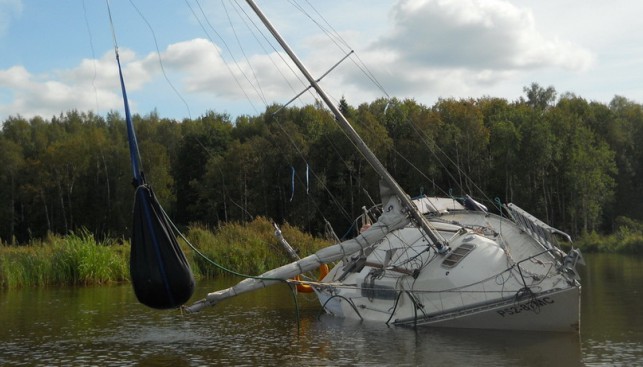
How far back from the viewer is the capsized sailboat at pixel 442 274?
22.2 m

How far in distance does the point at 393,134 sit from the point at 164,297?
7015cm

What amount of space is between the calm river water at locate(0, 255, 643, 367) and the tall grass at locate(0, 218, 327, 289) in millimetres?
7189

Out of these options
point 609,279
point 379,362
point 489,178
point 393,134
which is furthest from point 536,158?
point 379,362

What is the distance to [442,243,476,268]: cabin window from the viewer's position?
24.0m

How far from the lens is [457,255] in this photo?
2423 cm

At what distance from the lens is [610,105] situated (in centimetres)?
10188

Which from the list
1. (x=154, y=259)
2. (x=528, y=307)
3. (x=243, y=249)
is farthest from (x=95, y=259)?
(x=528, y=307)

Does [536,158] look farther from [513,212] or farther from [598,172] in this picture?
[513,212]

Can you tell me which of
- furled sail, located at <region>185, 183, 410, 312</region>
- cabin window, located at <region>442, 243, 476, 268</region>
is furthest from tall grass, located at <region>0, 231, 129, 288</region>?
cabin window, located at <region>442, 243, 476, 268</region>

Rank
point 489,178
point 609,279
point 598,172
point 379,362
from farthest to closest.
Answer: point 489,178, point 598,172, point 609,279, point 379,362

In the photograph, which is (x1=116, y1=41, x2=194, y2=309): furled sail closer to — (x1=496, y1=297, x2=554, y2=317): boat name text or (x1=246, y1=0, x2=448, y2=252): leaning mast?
(x1=246, y1=0, x2=448, y2=252): leaning mast

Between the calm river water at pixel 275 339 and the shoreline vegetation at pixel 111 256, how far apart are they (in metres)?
6.92

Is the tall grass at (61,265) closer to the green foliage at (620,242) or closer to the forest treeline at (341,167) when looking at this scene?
the forest treeline at (341,167)

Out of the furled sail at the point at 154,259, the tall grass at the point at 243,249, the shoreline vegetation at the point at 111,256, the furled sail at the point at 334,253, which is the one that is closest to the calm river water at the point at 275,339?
the furled sail at the point at 334,253
